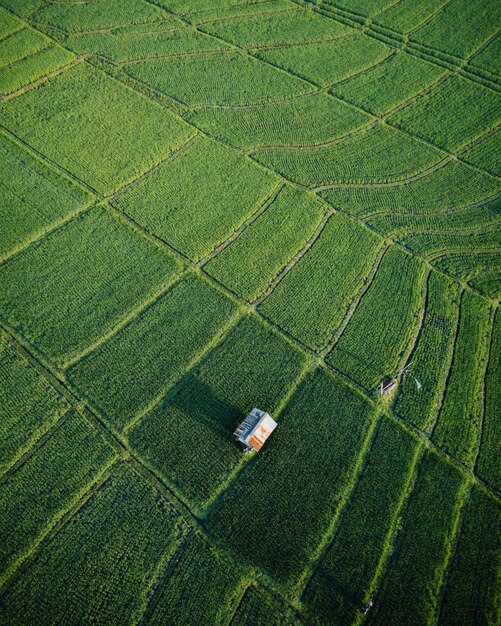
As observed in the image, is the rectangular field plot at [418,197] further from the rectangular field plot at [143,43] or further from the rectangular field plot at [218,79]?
the rectangular field plot at [143,43]

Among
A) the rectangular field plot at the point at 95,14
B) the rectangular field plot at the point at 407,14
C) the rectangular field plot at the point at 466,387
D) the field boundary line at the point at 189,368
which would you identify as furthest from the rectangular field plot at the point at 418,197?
the rectangular field plot at the point at 95,14

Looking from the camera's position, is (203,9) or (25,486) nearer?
(25,486)

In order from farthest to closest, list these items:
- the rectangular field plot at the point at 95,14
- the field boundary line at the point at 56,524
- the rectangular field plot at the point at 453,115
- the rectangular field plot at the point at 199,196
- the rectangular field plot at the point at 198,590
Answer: the rectangular field plot at the point at 95,14
the rectangular field plot at the point at 453,115
the rectangular field plot at the point at 199,196
the field boundary line at the point at 56,524
the rectangular field plot at the point at 198,590

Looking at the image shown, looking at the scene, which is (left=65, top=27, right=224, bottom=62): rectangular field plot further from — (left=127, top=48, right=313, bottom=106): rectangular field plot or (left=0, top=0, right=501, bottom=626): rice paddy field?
(left=127, top=48, right=313, bottom=106): rectangular field plot

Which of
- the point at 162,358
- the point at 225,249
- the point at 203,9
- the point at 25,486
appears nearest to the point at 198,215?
the point at 225,249

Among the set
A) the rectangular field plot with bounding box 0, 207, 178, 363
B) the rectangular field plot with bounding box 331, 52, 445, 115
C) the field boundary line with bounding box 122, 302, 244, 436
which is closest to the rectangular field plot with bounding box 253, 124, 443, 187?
the rectangular field plot with bounding box 331, 52, 445, 115

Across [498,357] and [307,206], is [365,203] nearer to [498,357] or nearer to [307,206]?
[307,206]

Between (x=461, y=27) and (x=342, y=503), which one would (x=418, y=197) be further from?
(x=461, y=27)
